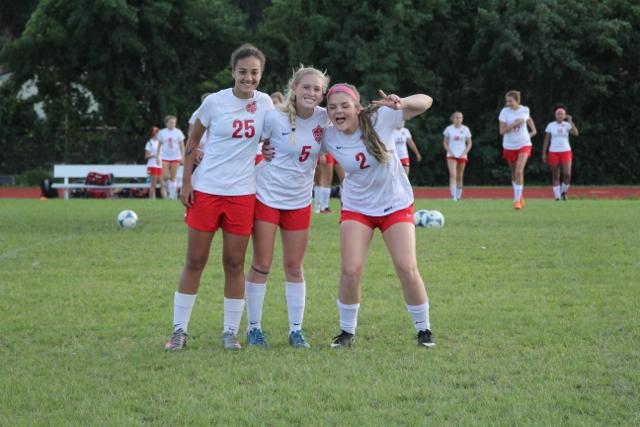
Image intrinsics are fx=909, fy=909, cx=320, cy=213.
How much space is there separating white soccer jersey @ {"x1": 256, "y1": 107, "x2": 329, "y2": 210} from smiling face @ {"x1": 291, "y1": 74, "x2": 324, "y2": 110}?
145 mm

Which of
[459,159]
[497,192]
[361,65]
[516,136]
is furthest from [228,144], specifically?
[361,65]

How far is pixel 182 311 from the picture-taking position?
591 cm

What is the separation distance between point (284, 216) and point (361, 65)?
1082 inches

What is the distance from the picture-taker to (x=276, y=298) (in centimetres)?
777

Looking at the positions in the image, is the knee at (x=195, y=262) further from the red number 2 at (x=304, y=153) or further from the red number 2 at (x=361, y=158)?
the red number 2 at (x=361, y=158)

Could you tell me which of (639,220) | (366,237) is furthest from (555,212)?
(366,237)

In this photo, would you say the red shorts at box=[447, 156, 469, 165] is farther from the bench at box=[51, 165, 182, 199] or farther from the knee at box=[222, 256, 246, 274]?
the knee at box=[222, 256, 246, 274]

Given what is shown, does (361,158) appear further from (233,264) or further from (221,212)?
(233,264)

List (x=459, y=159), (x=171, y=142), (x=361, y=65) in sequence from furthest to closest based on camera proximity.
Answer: (x=361, y=65) → (x=171, y=142) → (x=459, y=159)

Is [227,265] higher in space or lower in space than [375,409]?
higher

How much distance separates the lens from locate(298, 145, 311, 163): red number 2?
232 inches

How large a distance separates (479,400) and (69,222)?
474 inches

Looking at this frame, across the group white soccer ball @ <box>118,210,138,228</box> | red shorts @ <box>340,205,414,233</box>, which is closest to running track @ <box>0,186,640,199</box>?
white soccer ball @ <box>118,210,138,228</box>

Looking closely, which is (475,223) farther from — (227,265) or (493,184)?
(493,184)
